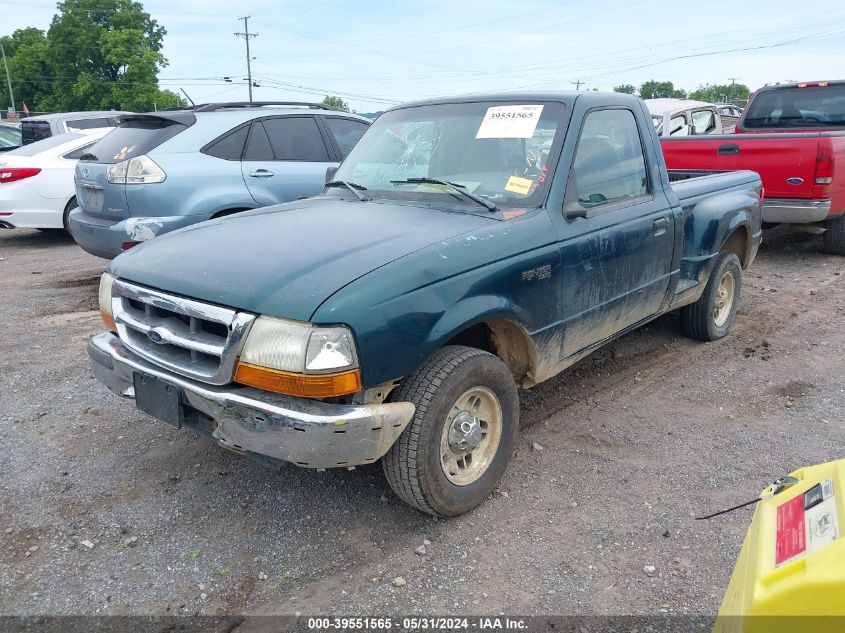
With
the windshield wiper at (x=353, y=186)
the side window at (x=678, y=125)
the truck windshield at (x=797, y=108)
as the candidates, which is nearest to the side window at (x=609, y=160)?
the windshield wiper at (x=353, y=186)

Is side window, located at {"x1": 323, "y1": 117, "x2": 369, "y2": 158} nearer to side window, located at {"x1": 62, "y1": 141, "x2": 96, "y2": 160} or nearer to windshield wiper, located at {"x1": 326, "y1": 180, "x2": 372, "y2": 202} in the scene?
windshield wiper, located at {"x1": 326, "y1": 180, "x2": 372, "y2": 202}

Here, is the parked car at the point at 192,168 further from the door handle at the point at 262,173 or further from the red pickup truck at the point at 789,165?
the red pickup truck at the point at 789,165

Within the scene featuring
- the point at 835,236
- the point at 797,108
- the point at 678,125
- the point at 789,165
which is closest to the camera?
the point at 789,165

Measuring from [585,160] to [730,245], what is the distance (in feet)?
8.09

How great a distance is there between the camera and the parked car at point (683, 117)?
10.5 m

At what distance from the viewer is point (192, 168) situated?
617cm

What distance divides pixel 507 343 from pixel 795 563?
2138 mm

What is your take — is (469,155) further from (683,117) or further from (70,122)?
(70,122)

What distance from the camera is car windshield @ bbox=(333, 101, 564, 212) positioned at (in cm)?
353

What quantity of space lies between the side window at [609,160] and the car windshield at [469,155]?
23cm

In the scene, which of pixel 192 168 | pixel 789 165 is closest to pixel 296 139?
pixel 192 168

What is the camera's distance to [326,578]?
9.07 ft

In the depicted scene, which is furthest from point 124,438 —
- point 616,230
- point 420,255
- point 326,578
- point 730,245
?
point 730,245

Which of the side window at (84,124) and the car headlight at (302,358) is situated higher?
the side window at (84,124)
